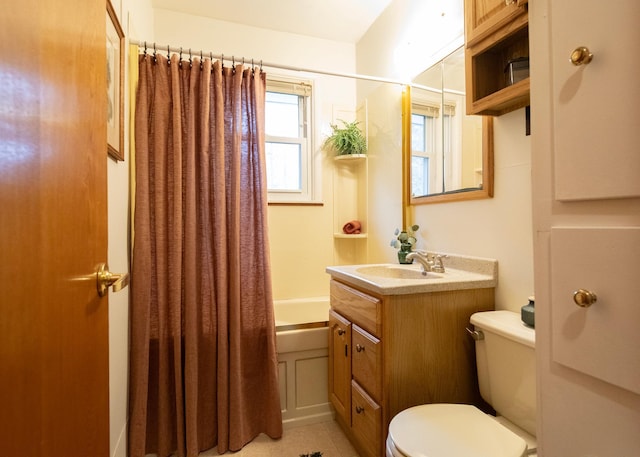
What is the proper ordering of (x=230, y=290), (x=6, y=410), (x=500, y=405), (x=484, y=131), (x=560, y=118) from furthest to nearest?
(x=230, y=290)
(x=484, y=131)
(x=500, y=405)
(x=560, y=118)
(x=6, y=410)

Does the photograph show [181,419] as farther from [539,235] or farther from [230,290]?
[539,235]

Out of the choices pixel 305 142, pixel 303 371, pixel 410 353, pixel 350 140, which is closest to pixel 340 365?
pixel 303 371

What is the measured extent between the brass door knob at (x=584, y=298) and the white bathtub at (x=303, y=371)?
1538 millimetres

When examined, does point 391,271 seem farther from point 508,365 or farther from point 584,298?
point 584,298

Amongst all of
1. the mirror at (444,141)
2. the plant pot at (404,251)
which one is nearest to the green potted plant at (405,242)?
the plant pot at (404,251)

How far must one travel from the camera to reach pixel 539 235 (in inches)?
23.1

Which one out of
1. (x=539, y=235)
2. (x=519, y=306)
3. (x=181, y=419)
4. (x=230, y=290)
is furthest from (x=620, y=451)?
(x=181, y=419)

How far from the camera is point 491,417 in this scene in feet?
3.64

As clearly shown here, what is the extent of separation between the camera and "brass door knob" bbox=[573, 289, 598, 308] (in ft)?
1.62

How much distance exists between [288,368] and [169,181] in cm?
125

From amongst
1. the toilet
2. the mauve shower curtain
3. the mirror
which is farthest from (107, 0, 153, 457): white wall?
the mirror

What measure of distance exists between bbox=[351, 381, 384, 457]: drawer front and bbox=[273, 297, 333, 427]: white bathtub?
0.40 metres

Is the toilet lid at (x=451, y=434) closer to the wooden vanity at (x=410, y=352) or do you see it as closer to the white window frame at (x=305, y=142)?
the wooden vanity at (x=410, y=352)

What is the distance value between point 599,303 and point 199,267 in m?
1.62
